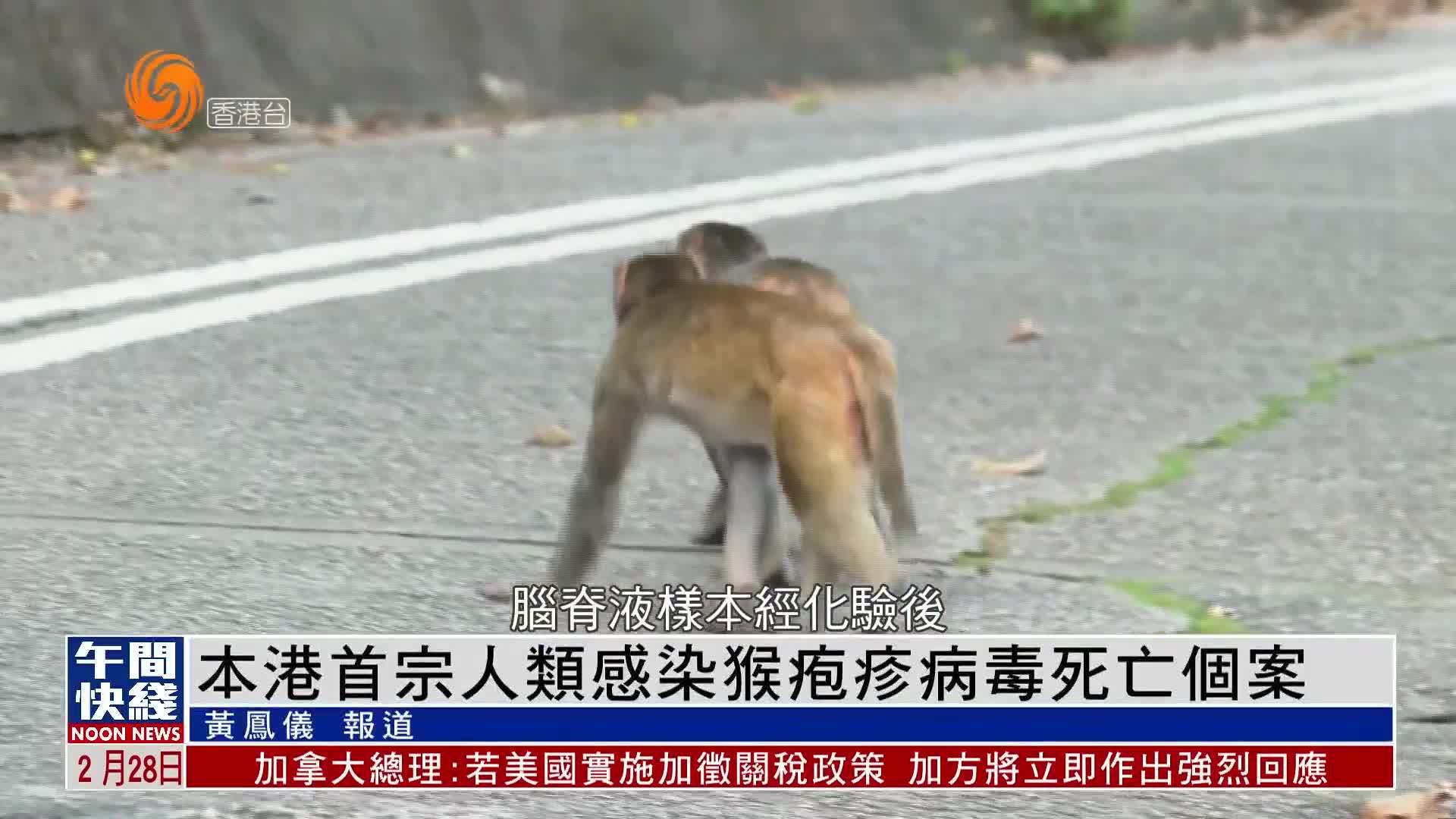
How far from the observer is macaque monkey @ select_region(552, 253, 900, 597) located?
3801 mm

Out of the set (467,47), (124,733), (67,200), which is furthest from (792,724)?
(467,47)

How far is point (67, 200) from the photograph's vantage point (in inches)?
309

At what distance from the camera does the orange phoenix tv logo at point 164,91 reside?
9289mm

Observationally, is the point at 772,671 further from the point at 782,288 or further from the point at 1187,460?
the point at 1187,460

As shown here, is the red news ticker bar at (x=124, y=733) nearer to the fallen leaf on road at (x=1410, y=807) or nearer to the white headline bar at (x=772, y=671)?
the white headline bar at (x=772, y=671)

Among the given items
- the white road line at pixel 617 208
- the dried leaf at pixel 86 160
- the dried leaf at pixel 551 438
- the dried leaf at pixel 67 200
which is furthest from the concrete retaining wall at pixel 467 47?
the dried leaf at pixel 551 438

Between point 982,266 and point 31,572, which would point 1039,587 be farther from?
point 982,266

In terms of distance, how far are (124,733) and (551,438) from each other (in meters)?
2.15

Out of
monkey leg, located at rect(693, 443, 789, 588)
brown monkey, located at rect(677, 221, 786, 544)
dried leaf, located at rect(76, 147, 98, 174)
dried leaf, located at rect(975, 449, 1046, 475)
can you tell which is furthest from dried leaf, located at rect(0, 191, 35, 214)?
monkey leg, located at rect(693, 443, 789, 588)

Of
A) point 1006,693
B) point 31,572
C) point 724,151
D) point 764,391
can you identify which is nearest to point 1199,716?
point 1006,693

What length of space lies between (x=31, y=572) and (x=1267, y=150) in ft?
20.9

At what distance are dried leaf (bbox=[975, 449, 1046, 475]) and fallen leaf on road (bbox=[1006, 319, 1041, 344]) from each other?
1.14 meters

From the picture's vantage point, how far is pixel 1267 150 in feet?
31.9

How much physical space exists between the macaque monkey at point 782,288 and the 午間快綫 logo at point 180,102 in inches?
198
